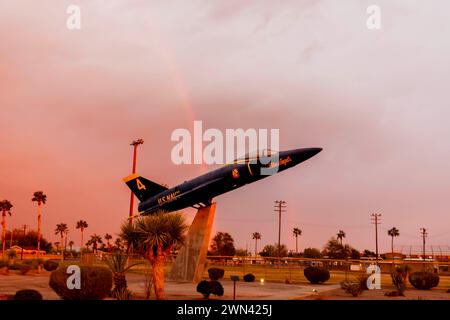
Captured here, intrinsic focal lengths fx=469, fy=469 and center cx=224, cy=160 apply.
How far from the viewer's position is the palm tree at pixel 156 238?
22.5 metres

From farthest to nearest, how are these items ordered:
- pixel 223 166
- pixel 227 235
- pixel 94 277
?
pixel 227 235 → pixel 223 166 → pixel 94 277

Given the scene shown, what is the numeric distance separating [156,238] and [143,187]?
14845 mm

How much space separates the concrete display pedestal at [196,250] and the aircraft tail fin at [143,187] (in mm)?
4649

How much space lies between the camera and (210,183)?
1240 inches

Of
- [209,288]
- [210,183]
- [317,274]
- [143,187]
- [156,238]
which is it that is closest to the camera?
[156,238]

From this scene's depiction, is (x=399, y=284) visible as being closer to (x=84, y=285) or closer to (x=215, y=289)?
(x=215, y=289)

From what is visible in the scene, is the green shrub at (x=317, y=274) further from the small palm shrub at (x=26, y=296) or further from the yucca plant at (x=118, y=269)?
the small palm shrub at (x=26, y=296)

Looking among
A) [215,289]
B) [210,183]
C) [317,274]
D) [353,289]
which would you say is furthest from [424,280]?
[215,289]

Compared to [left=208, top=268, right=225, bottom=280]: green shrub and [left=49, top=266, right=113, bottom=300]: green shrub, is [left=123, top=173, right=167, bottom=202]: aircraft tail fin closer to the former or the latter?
[left=208, top=268, right=225, bottom=280]: green shrub

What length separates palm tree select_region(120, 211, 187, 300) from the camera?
22453 millimetres
